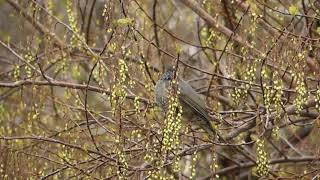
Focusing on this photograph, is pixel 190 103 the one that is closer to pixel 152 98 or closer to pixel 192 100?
pixel 192 100

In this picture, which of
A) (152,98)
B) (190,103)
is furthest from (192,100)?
(152,98)

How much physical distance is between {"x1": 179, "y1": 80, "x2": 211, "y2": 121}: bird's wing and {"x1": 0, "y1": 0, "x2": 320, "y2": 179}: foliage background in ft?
0.33

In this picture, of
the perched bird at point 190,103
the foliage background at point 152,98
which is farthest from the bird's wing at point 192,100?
the foliage background at point 152,98

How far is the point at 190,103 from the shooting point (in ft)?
18.1

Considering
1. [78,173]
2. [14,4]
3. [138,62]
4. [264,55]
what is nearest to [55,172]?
[78,173]

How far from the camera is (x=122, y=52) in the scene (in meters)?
4.69

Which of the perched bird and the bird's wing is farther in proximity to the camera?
the bird's wing

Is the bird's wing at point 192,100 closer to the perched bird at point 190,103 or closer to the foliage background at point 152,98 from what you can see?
the perched bird at point 190,103

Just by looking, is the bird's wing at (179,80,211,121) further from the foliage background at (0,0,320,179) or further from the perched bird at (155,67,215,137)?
the foliage background at (0,0,320,179)

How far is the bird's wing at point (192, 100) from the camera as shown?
542 centimetres

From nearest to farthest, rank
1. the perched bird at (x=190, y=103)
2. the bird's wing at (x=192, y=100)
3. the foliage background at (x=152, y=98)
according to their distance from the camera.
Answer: the foliage background at (x=152, y=98)
the perched bird at (x=190, y=103)
the bird's wing at (x=192, y=100)

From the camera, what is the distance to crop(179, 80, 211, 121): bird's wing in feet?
17.8

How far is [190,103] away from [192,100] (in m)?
0.05

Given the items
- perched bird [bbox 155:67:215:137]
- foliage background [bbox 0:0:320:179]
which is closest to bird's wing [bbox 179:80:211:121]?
perched bird [bbox 155:67:215:137]
